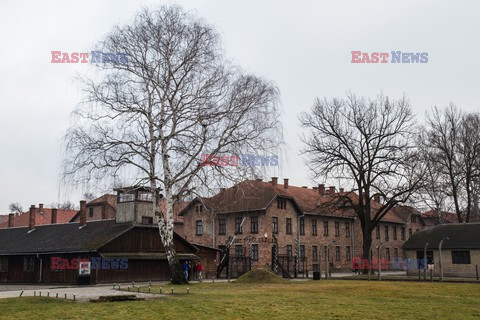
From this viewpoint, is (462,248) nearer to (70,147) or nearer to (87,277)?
(87,277)

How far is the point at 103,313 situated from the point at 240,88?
1513 cm

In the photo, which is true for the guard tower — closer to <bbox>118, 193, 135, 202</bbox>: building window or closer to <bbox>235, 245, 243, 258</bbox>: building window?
<bbox>118, 193, 135, 202</bbox>: building window

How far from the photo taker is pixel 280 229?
4900cm

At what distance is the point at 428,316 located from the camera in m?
15.0

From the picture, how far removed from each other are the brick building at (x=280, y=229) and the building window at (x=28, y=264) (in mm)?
13738

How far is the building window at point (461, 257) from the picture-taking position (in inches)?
1609

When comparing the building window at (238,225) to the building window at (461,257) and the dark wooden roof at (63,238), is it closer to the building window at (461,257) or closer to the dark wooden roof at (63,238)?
the dark wooden roof at (63,238)

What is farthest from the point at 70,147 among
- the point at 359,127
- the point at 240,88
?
the point at 359,127

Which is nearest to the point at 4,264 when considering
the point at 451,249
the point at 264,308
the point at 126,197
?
the point at 126,197

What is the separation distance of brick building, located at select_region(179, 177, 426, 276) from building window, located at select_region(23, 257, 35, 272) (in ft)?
45.1

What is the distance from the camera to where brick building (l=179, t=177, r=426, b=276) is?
4747 cm

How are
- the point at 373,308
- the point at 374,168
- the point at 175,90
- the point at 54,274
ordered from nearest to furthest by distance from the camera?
the point at 373,308 < the point at 175,90 < the point at 54,274 < the point at 374,168
